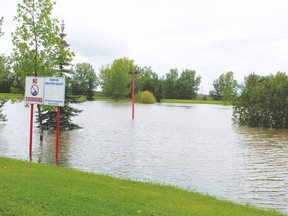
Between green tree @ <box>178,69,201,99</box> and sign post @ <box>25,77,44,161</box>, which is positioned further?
green tree @ <box>178,69,201,99</box>

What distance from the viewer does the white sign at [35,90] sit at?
13000 mm

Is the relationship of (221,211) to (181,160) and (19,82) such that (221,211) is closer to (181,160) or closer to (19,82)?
(181,160)

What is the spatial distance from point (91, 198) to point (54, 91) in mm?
6600

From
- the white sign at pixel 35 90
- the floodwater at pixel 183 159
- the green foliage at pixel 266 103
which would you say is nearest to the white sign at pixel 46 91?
the white sign at pixel 35 90

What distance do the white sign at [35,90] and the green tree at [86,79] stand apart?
78.2m

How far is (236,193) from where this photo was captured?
10398 millimetres

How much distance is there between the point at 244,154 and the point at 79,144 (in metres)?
8.03

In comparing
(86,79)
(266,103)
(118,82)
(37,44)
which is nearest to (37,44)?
(37,44)

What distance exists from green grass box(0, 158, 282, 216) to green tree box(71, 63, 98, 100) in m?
83.5

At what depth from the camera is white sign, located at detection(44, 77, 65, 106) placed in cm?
1252

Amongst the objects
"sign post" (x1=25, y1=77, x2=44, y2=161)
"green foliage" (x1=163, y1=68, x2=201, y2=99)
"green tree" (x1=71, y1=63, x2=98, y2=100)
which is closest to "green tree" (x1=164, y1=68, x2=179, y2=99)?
"green foliage" (x1=163, y1=68, x2=201, y2=99)

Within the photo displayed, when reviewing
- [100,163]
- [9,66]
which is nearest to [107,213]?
[100,163]

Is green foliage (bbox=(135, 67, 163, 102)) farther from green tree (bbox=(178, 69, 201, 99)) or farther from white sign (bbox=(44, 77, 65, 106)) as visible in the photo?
white sign (bbox=(44, 77, 65, 106))

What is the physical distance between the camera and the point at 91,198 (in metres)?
6.84
